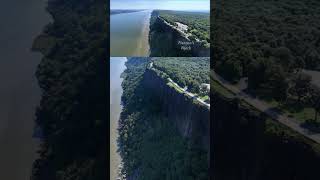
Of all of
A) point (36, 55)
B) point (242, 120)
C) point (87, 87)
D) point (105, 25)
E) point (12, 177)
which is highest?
point (105, 25)

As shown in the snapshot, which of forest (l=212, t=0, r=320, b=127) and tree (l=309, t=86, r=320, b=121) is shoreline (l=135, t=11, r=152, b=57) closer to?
forest (l=212, t=0, r=320, b=127)

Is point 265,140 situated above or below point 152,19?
below

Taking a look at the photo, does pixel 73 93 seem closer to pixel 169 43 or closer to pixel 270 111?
pixel 169 43

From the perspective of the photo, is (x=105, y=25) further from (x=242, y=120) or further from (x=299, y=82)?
(x=299, y=82)

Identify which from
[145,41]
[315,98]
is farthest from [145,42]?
[315,98]

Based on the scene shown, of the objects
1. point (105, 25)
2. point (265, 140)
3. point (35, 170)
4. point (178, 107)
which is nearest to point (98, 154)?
point (35, 170)
